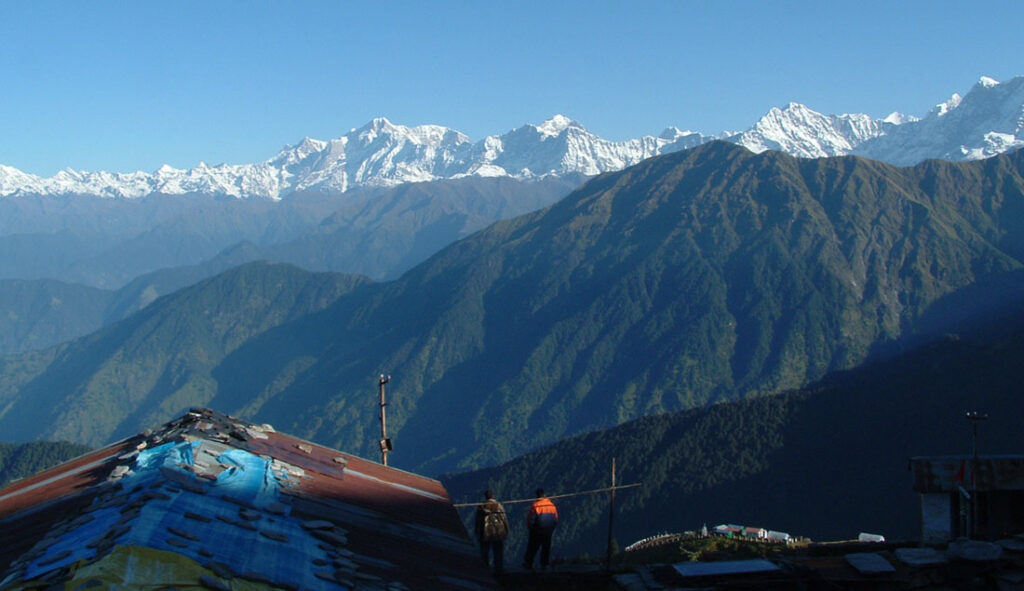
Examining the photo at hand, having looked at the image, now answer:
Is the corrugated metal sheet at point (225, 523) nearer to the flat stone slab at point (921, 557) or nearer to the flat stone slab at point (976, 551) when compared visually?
the flat stone slab at point (921, 557)

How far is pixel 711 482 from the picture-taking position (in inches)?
5935

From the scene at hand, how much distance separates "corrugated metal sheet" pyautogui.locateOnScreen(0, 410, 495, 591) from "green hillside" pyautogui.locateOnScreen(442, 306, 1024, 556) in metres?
102

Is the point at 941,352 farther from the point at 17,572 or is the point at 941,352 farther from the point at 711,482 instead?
the point at 17,572

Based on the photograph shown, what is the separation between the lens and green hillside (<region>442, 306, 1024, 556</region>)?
13050 cm

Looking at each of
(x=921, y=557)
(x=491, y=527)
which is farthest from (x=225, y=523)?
(x=921, y=557)

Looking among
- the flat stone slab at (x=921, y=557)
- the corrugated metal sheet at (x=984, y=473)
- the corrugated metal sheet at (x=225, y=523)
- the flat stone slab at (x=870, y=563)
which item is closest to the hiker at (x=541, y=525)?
the corrugated metal sheet at (x=225, y=523)

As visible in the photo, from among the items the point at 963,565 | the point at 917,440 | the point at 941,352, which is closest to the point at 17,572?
the point at 963,565

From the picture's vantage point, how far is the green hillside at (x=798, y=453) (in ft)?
428

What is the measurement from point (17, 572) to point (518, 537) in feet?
401

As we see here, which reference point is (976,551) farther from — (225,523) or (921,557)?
(225,523)

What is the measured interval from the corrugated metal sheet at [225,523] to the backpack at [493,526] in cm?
49

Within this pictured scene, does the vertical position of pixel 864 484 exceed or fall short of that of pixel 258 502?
it falls short

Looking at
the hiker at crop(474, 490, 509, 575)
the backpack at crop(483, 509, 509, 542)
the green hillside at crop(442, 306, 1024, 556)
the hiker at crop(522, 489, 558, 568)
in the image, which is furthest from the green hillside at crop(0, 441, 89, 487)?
the backpack at crop(483, 509, 509, 542)

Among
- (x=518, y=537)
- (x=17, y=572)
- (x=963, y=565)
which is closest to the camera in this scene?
(x=17, y=572)
